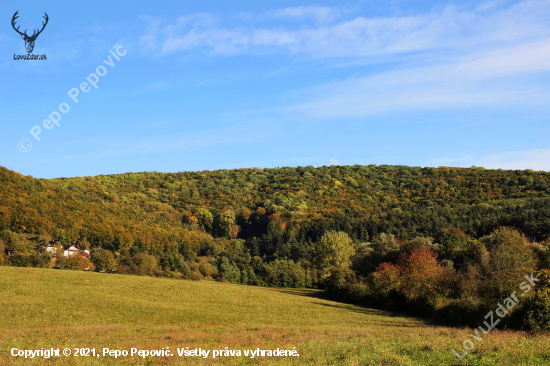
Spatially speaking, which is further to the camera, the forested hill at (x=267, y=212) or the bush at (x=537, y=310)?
the forested hill at (x=267, y=212)

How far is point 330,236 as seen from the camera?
95625 millimetres

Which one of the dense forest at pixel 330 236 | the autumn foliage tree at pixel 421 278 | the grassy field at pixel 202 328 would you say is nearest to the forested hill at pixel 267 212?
the dense forest at pixel 330 236

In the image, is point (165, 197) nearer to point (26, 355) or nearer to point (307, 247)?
point (307, 247)

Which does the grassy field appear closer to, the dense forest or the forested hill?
the dense forest

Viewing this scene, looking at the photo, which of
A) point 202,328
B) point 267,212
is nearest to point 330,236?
point 202,328

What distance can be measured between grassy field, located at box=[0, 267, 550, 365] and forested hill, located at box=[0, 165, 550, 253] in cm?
4688

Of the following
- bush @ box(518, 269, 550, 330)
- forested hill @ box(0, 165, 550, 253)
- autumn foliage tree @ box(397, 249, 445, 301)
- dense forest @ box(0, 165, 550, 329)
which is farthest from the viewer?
forested hill @ box(0, 165, 550, 253)

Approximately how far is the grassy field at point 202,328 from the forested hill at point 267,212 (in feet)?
154

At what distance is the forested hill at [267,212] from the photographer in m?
96.1

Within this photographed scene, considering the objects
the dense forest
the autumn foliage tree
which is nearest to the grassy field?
the autumn foliage tree

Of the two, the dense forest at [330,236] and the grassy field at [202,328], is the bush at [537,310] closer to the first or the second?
the dense forest at [330,236]

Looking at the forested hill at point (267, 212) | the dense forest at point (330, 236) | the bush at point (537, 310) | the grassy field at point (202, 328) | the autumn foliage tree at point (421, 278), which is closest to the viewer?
the grassy field at point (202, 328)

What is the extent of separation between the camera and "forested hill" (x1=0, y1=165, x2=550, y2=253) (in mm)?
96062

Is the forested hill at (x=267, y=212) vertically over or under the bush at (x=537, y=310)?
over
